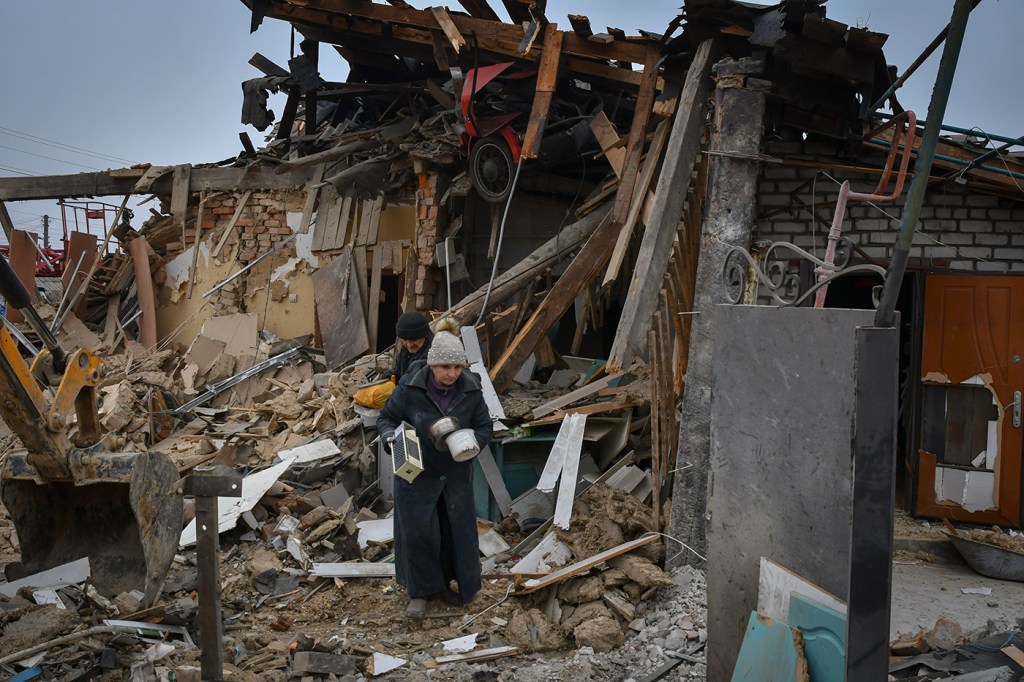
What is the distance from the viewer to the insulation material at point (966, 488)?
737cm

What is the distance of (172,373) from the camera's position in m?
10.7

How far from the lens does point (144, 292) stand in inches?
490

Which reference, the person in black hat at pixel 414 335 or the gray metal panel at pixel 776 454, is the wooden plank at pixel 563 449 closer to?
the person in black hat at pixel 414 335

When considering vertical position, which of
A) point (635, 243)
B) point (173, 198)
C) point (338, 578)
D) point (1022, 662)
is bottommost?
point (338, 578)

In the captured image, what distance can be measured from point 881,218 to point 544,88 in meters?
3.55

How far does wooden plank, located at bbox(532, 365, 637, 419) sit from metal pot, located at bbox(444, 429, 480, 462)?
88.5 inches

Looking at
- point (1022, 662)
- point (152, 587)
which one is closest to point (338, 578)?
point (152, 587)

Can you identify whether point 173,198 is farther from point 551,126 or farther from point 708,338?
point 708,338

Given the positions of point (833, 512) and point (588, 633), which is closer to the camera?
point (833, 512)

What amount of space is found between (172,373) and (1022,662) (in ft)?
33.2

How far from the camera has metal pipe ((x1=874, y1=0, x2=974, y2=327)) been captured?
93.3 inches

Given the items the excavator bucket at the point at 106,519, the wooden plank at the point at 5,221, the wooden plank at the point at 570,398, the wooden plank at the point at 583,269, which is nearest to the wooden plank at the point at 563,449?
the wooden plank at the point at 570,398

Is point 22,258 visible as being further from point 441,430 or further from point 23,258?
point 441,430

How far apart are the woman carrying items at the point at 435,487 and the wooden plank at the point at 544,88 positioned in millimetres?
3818
